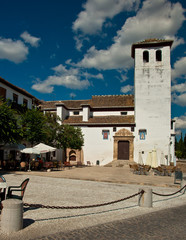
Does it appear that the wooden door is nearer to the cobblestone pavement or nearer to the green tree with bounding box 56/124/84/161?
the green tree with bounding box 56/124/84/161

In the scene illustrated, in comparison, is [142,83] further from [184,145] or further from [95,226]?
[184,145]

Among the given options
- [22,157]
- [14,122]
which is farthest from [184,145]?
[14,122]

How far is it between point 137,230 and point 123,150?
1126 inches

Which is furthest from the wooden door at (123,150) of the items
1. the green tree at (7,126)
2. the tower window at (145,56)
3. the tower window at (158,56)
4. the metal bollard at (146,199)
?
the metal bollard at (146,199)

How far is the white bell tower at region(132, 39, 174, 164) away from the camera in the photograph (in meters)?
33.0

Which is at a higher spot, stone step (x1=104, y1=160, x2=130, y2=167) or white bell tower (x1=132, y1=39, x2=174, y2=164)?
white bell tower (x1=132, y1=39, x2=174, y2=164)

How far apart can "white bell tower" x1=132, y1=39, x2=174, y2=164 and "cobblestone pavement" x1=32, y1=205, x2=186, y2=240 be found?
2714cm

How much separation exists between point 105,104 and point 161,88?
9.71 meters

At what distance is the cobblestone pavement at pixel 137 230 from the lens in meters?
4.77

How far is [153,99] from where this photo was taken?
34250 millimetres

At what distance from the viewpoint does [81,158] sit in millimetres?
34500

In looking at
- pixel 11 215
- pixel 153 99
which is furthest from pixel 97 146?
pixel 11 215

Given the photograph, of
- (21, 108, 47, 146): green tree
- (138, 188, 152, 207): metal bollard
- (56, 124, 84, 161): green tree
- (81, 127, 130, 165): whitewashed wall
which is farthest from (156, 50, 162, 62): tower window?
(138, 188, 152, 207): metal bollard

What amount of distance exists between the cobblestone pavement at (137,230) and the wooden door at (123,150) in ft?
88.3
